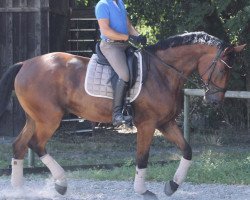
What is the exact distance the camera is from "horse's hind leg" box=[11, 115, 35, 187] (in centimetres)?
766

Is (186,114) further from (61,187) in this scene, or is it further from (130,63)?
(61,187)

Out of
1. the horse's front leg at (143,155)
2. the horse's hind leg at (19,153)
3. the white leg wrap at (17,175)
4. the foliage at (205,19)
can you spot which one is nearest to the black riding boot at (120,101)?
the horse's front leg at (143,155)

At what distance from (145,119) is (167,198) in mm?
1059

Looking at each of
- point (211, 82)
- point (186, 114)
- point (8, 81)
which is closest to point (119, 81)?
point (211, 82)

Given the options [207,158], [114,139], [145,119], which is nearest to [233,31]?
[207,158]

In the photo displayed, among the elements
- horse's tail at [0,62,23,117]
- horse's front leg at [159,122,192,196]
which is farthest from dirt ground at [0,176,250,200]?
horse's tail at [0,62,23,117]

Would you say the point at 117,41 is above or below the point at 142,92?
above

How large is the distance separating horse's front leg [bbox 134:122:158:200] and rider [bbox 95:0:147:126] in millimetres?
231

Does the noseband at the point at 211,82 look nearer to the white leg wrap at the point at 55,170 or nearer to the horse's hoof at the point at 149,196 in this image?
the horse's hoof at the point at 149,196

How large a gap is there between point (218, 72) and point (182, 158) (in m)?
1.20

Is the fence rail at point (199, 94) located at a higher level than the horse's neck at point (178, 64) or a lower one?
lower

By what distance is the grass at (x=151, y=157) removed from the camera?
8.62 m

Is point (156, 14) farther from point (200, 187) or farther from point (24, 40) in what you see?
point (200, 187)

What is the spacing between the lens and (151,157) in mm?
11039
